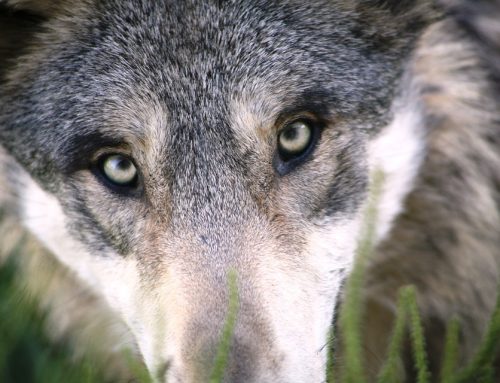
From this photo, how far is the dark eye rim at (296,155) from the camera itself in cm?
238

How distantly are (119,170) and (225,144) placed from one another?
1.22 ft

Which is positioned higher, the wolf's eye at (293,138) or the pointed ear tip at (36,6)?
the pointed ear tip at (36,6)

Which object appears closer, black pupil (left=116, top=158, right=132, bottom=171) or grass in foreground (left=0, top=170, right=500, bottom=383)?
grass in foreground (left=0, top=170, right=500, bottom=383)

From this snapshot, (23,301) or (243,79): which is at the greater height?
(243,79)

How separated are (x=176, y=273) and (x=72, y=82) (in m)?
0.70

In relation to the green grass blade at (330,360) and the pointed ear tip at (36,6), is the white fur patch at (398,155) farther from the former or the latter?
the pointed ear tip at (36,6)

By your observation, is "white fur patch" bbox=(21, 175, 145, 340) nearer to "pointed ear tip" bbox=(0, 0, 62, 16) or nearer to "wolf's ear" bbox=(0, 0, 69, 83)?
"wolf's ear" bbox=(0, 0, 69, 83)

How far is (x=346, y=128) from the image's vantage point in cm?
249

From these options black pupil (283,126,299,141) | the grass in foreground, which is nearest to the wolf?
black pupil (283,126,299,141)

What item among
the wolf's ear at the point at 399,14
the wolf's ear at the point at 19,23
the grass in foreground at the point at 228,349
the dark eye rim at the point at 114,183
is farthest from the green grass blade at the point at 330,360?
the wolf's ear at the point at 19,23

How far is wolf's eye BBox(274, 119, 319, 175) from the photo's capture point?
94.0 inches

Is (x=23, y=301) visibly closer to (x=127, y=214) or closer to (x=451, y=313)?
(x=127, y=214)

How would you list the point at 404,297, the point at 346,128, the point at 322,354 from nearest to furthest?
the point at 404,297
the point at 322,354
the point at 346,128

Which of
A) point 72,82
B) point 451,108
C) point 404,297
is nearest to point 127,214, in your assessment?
point 72,82
